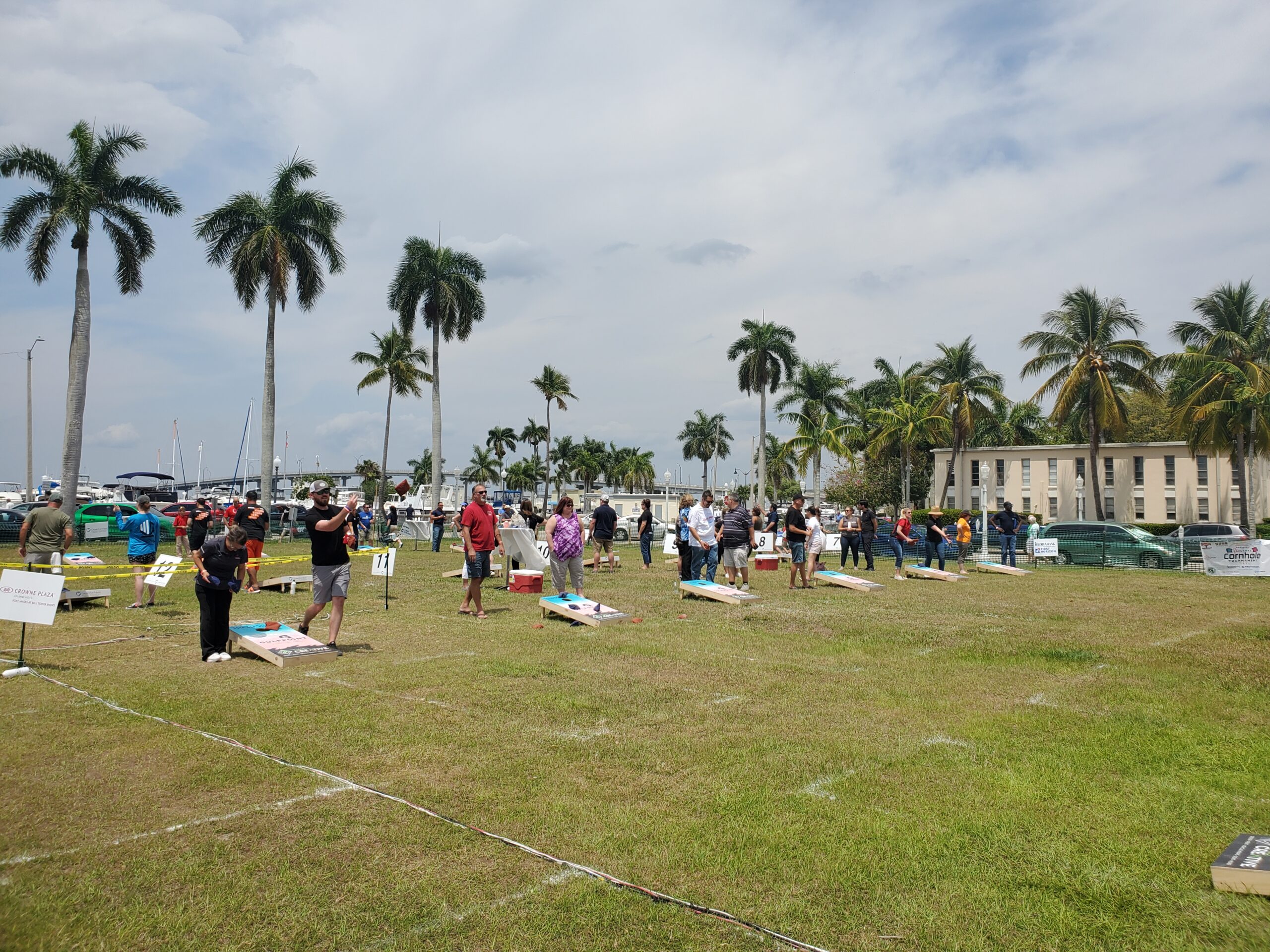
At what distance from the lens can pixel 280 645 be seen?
8.84m

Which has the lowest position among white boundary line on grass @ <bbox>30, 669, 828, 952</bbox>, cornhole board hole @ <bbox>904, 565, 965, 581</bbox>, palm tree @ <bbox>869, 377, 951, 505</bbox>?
white boundary line on grass @ <bbox>30, 669, 828, 952</bbox>

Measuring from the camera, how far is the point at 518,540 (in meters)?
15.3

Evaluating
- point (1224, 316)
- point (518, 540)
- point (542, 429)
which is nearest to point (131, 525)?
point (518, 540)

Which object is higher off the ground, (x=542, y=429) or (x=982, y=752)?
(x=542, y=429)

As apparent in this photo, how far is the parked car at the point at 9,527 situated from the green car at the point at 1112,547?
110 ft

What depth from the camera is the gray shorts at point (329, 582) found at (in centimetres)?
915

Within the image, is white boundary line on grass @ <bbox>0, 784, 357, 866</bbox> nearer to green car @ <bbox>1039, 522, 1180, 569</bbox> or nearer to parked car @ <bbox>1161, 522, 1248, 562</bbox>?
parked car @ <bbox>1161, 522, 1248, 562</bbox>

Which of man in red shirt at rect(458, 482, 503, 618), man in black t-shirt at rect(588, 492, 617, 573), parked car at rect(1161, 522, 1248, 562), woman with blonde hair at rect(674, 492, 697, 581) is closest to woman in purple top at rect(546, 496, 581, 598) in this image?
man in red shirt at rect(458, 482, 503, 618)

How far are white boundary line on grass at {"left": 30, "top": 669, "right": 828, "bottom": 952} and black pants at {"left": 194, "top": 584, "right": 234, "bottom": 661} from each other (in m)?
2.14

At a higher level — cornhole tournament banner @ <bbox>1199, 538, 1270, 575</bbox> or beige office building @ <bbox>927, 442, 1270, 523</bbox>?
beige office building @ <bbox>927, 442, 1270, 523</bbox>

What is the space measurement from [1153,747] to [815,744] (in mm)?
2339

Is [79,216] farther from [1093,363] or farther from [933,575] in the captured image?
[1093,363]

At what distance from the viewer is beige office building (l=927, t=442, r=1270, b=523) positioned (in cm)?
4875

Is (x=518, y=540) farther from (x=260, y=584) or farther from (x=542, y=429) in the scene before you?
(x=542, y=429)
